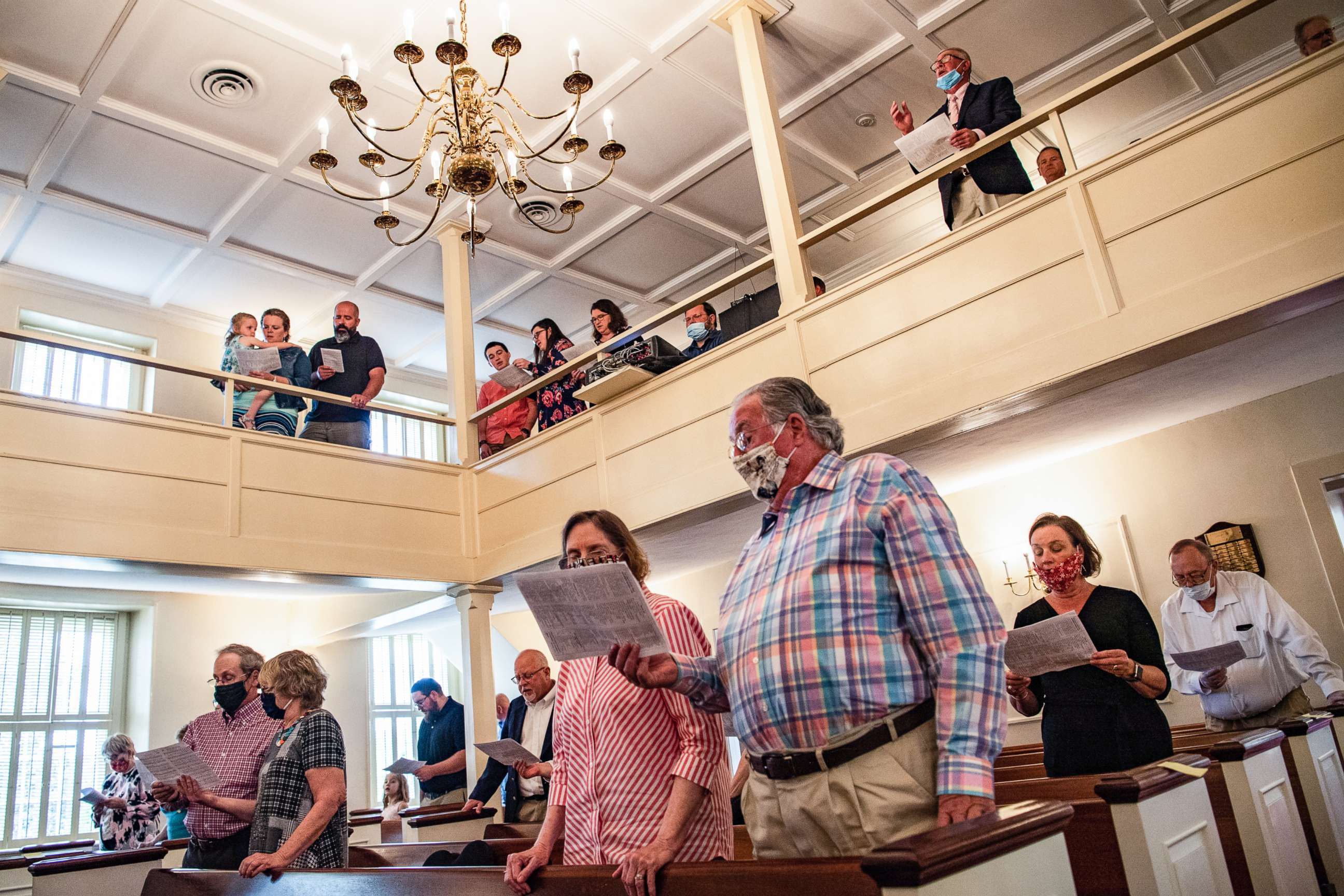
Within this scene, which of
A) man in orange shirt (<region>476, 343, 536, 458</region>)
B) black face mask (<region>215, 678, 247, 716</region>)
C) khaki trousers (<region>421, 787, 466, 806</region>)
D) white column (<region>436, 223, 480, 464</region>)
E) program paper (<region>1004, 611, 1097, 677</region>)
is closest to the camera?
program paper (<region>1004, 611, 1097, 677</region>)

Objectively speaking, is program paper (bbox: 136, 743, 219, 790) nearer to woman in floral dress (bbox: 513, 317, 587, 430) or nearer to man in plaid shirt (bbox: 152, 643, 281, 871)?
man in plaid shirt (bbox: 152, 643, 281, 871)

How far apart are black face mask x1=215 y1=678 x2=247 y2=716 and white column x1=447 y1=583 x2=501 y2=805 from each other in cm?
344

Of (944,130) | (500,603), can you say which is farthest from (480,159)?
(500,603)

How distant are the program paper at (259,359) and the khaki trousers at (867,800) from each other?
19.2ft

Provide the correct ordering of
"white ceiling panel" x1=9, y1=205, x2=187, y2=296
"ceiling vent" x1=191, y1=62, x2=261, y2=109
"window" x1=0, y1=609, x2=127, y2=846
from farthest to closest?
"window" x1=0, y1=609, x2=127, y2=846
"white ceiling panel" x1=9, y1=205, x2=187, y2=296
"ceiling vent" x1=191, y1=62, x2=261, y2=109

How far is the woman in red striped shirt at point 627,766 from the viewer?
2.05 meters

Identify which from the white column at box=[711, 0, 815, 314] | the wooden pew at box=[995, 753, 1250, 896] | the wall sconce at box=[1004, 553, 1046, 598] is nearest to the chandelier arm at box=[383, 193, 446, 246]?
the white column at box=[711, 0, 815, 314]

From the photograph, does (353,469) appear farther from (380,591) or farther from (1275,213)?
(1275,213)

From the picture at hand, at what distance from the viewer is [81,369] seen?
30.2 feet

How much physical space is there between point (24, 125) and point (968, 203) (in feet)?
21.5

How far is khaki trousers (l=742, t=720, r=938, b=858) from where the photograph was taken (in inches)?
65.5

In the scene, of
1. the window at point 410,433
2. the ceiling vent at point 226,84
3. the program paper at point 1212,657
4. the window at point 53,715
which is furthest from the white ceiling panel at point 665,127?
the window at point 53,715

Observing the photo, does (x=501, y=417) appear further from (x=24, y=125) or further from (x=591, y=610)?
(x=591, y=610)

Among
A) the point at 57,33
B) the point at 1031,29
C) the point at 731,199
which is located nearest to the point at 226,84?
the point at 57,33
